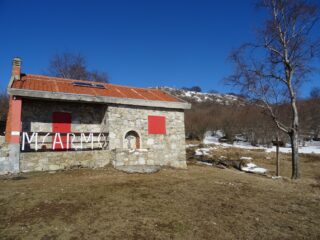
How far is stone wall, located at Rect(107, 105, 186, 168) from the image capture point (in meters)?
13.8

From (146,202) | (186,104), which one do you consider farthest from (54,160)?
(186,104)

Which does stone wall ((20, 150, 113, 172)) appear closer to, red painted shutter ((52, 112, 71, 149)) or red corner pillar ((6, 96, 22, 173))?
red corner pillar ((6, 96, 22, 173))

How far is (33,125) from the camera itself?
1287 cm

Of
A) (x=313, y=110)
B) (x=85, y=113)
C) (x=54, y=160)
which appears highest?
(x=313, y=110)

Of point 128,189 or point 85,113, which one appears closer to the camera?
point 128,189

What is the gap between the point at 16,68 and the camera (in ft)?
44.2

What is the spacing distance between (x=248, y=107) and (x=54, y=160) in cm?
1092

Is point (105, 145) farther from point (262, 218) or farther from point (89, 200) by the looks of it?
point (262, 218)

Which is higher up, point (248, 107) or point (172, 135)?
point (248, 107)

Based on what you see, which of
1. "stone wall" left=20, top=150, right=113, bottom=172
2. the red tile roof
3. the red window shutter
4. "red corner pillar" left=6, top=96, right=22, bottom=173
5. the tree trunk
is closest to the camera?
"red corner pillar" left=6, top=96, right=22, bottom=173

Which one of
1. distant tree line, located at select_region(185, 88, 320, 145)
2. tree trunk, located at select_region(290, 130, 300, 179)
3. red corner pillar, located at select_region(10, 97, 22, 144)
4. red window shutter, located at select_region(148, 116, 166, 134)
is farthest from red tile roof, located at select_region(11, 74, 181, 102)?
distant tree line, located at select_region(185, 88, 320, 145)

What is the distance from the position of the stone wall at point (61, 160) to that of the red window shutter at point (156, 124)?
2.90 metres

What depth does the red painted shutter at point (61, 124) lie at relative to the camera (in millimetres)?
13379

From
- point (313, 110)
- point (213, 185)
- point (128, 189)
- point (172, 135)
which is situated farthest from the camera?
point (313, 110)
